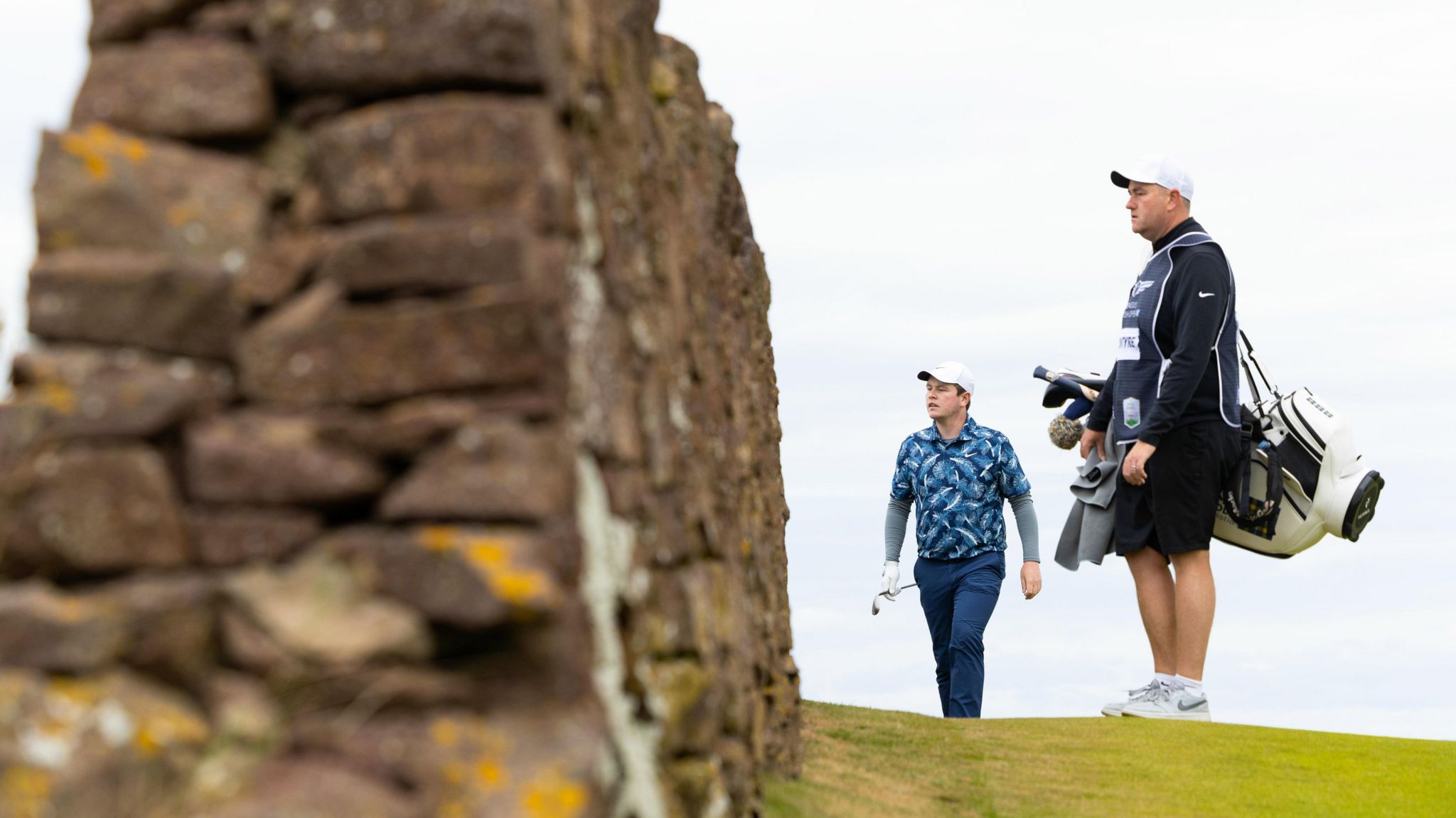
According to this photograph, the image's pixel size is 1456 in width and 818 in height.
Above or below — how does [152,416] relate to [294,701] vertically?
above

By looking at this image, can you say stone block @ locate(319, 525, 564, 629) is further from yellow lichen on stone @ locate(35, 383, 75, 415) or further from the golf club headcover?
the golf club headcover

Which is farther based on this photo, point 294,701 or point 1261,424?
point 1261,424

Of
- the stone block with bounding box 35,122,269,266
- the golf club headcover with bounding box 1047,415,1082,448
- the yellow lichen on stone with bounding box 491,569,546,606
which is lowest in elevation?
the yellow lichen on stone with bounding box 491,569,546,606

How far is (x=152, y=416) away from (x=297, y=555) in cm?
49

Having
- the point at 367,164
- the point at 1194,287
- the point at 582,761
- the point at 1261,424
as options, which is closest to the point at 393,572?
the point at 582,761

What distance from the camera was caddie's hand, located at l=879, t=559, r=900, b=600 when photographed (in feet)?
33.2

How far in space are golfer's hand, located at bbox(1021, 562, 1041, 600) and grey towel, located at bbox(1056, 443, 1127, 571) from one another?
49 centimetres

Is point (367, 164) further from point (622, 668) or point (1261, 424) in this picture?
point (1261, 424)

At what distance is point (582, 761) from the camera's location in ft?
10.3

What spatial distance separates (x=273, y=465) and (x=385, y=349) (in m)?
0.37

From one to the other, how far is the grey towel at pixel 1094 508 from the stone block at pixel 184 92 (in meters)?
Answer: 6.34

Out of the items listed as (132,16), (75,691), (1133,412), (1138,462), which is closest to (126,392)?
(75,691)

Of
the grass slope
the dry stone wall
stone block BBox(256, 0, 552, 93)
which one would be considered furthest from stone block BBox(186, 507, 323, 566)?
the grass slope

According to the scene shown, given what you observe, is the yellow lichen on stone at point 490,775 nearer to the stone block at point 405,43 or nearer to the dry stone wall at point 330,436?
the dry stone wall at point 330,436
